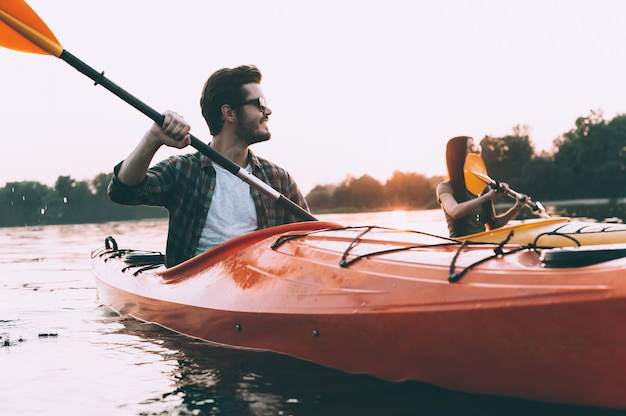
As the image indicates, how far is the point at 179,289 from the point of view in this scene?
13.0 feet

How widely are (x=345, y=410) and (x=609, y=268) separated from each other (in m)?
1.17

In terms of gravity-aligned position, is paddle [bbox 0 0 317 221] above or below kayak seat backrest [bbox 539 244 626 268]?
above

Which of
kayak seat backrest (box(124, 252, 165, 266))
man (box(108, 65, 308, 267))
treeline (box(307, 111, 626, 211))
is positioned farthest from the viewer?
treeline (box(307, 111, 626, 211))

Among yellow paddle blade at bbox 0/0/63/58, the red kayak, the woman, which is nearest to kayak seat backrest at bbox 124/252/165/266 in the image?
the red kayak

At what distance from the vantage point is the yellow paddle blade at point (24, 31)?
4145mm

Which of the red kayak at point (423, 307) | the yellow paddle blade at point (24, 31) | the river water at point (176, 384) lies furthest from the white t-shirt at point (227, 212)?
the yellow paddle blade at point (24, 31)

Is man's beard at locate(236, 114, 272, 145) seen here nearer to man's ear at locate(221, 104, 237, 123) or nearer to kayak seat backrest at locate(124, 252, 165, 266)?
man's ear at locate(221, 104, 237, 123)

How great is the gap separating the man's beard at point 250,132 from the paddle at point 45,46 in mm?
286

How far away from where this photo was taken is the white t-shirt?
13.6 ft

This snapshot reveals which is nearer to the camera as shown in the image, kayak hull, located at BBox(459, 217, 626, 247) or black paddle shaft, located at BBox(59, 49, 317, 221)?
black paddle shaft, located at BBox(59, 49, 317, 221)

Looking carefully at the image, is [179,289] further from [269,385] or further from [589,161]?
[589,161]

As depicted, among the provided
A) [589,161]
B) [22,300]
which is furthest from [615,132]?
[22,300]

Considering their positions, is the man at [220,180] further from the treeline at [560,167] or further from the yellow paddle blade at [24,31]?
the treeline at [560,167]

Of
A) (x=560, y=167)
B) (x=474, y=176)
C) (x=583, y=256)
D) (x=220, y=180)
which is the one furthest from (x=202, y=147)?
(x=560, y=167)
